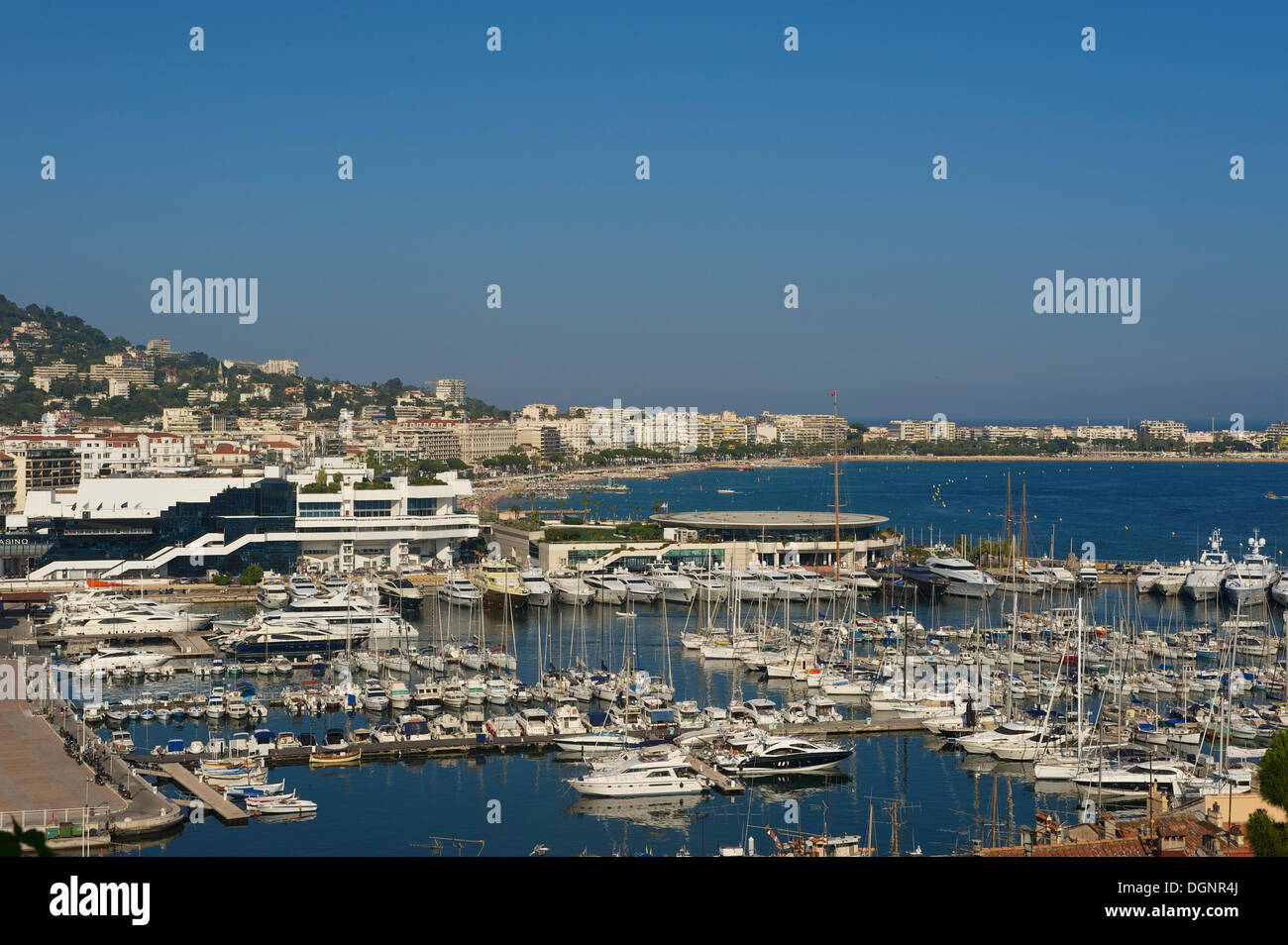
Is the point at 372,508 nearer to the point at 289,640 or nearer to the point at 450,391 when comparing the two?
the point at 289,640

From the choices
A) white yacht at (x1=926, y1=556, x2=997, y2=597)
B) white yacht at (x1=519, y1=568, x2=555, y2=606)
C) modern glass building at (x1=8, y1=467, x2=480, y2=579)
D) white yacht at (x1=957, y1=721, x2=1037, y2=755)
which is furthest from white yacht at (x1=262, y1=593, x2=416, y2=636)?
white yacht at (x1=926, y1=556, x2=997, y2=597)

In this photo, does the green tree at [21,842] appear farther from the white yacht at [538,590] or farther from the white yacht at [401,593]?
the white yacht at [538,590]

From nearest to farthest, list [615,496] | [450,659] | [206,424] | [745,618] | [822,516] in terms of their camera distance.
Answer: [450,659]
[745,618]
[822,516]
[615,496]
[206,424]

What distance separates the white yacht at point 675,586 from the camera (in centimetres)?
2472

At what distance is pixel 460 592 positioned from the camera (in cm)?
2420

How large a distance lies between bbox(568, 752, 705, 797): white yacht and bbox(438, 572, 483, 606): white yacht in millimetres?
11762

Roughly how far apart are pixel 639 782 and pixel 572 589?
12.8 meters

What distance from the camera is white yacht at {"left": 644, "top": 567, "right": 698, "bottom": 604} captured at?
24.7 metres

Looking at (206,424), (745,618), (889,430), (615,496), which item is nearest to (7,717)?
(745,618)

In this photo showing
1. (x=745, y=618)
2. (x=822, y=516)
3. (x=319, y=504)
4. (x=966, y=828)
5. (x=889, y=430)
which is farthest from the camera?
(x=889, y=430)

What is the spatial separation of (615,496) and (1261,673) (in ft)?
140

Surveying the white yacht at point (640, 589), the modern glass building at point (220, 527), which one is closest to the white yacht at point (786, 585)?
the white yacht at point (640, 589)
